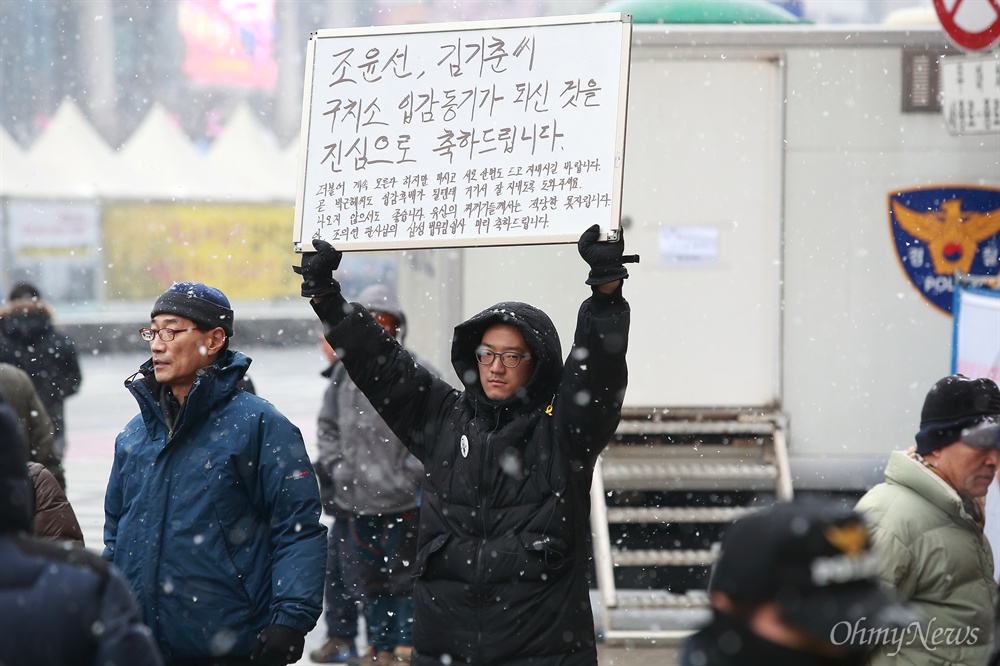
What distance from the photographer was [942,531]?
3488 mm

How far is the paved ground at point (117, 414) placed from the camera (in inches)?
263

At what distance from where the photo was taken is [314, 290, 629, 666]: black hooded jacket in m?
3.57

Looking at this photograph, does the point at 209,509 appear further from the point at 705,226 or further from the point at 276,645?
the point at 705,226

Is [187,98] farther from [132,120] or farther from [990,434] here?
[990,434]

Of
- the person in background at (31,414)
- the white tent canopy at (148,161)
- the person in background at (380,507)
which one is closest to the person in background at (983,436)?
the person in background at (380,507)

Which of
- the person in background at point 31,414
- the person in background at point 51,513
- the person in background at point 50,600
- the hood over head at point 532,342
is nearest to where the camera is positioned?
the person in background at point 50,600

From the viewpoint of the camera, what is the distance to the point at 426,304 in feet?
26.3

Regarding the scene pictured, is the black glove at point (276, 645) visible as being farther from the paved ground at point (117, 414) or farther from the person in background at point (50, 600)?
the paved ground at point (117, 414)

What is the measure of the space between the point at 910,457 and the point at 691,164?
3.95m

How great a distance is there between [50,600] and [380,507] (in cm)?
412

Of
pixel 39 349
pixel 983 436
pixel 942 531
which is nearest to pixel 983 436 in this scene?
pixel 983 436

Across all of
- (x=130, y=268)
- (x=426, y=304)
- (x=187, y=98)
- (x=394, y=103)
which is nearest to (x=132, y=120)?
(x=187, y=98)

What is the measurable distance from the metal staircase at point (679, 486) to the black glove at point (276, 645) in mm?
3377

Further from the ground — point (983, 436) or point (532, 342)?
point (532, 342)
